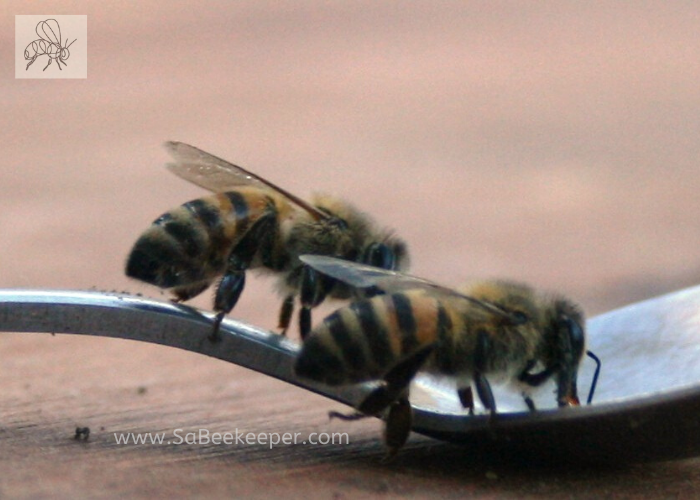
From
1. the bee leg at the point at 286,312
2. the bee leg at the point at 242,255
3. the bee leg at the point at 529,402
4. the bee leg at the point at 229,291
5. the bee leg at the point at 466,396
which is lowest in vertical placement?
the bee leg at the point at 286,312

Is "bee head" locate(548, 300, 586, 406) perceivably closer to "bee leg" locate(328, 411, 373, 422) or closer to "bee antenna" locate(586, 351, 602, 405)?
"bee antenna" locate(586, 351, 602, 405)

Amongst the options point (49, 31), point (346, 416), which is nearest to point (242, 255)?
point (346, 416)

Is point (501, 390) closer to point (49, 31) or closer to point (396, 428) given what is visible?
point (396, 428)

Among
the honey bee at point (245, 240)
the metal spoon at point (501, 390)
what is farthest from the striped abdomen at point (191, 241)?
the metal spoon at point (501, 390)

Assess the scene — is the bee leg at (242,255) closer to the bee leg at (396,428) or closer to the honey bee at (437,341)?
the honey bee at (437,341)

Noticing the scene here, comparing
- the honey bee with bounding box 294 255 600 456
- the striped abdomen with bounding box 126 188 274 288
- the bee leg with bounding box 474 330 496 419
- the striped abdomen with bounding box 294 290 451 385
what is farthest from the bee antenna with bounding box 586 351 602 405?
the striped abdomen with bounding box 126 188 274 288
